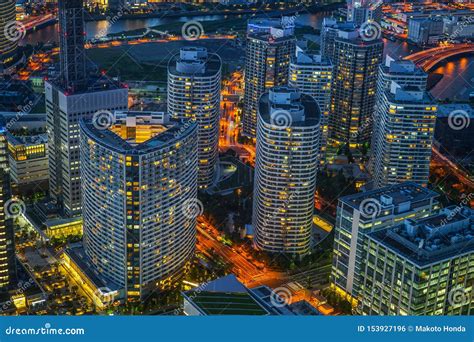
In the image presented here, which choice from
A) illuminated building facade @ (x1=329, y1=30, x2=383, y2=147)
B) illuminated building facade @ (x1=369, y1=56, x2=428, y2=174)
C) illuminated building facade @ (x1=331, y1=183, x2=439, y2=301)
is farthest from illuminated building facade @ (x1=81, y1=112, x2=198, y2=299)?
illuminated building facade @ (x1=329, y1=30, x2=383, y2=147)

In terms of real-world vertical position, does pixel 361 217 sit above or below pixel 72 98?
below

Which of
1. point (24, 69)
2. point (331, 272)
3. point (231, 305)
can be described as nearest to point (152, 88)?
point (24, 69)

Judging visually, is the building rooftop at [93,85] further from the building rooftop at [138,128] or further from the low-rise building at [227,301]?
the low-rise building at [227,301]

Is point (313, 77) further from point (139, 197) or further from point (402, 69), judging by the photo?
point (139, 197)

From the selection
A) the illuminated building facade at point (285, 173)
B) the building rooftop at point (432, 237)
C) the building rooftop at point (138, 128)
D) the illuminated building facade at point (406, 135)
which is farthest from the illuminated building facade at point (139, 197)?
the illuminated building facade at point (406, 135)

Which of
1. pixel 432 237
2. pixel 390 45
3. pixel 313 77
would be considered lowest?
Result: pixel 390 45

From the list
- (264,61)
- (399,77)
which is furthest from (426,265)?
(264,61)
